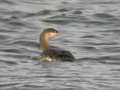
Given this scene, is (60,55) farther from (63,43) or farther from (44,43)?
(63,43)

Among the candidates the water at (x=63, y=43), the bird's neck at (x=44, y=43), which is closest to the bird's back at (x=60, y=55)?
the water at (x=63, y=43)

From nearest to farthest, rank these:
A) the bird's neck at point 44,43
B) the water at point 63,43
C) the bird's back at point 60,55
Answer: the water at point 63,43, the bird's back at point 60,55, the bird's neck at point 44,43

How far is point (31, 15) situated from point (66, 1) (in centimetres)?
247

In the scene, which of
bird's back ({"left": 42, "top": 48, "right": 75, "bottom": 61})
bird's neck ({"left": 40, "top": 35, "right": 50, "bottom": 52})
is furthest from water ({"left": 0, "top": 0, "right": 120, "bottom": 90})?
bird's neck ({"left": 40, "top": 35, "right": 50, "bottom": 52})

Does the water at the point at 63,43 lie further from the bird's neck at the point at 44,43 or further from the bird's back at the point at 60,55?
the bird's neck at the point at 44,43

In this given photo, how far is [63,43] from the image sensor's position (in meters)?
17.2

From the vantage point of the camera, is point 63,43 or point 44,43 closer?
point 44,43

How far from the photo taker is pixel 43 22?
65.1 feet

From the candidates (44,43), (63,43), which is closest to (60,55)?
(44,43)

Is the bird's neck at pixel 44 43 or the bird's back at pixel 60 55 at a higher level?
the bird's neck at pixel 44 43

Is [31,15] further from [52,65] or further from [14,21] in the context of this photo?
[52,65]

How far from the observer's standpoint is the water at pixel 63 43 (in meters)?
12.1

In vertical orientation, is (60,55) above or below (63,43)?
above

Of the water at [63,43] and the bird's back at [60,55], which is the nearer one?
the water at [63,43]
